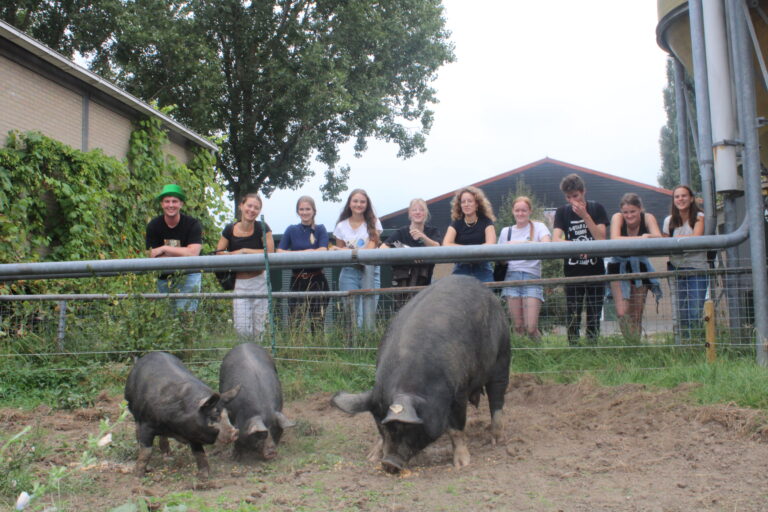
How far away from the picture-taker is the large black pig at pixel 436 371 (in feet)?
13.2

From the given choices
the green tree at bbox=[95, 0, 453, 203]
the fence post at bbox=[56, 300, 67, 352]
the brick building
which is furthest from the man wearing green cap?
the green tree at bbox=[95, 0, 453, 203]

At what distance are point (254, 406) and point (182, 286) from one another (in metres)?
2.72

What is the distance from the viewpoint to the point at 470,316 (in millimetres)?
4691

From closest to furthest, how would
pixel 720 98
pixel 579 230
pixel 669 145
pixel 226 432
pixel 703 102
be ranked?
pixel 226 432, pixel 720 98, pixel 703 102, pixel 579 230, pixel 669 145

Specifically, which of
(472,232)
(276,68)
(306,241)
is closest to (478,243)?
(472,232)

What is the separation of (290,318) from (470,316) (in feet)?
7.15

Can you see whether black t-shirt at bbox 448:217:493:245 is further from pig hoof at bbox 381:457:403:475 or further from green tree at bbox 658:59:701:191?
green tree at bbox 658:59:701:191

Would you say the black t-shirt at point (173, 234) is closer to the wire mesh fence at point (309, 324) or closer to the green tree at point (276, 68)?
the wire mesh fence at point (309, 324)

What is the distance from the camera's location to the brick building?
1057 centimetres

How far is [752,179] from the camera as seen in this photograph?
5.60 m

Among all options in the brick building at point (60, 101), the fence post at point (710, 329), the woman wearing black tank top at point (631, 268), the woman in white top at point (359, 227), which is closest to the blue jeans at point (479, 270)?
the woman in white top at point (359, 227)

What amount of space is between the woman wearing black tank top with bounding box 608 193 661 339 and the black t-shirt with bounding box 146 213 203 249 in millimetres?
4060

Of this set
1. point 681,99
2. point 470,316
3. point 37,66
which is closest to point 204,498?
point 470,316

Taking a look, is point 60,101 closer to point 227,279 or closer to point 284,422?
point 227,279
